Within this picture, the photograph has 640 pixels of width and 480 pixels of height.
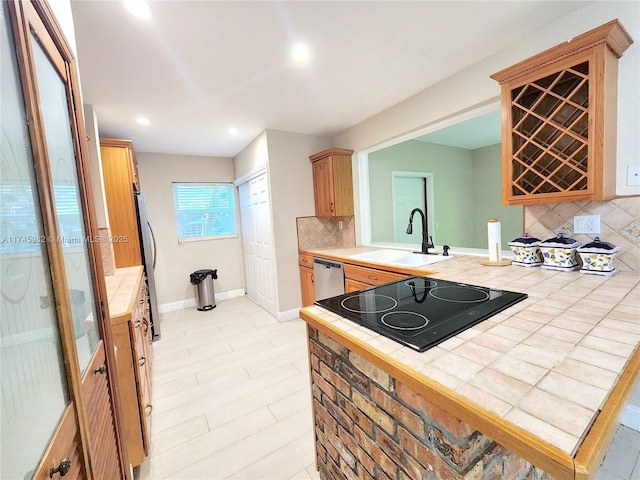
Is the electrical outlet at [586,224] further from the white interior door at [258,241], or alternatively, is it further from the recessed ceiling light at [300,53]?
the white interior door at [258,241]

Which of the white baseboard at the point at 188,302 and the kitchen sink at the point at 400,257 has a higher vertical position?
the kitchen sink at the point at 400,257

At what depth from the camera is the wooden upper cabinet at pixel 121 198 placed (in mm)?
2809

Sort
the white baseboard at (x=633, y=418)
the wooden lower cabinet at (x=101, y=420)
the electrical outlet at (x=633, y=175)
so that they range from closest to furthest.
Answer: the wooden lower cabinet at (x=101, y=420)
the electrical outlet at (x=633, y=175)
the white baseboard at (x=633, y=418)

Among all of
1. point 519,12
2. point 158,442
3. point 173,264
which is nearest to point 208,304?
point 173,264

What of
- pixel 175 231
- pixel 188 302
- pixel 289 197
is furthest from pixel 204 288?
pixel 289 197

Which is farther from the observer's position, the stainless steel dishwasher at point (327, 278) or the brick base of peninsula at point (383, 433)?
the stainless steel dishwasher at point (327, 278)

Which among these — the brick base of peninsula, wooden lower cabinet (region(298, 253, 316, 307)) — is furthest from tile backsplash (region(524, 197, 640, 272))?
wooden lower cabinet (region(298, 253, 316, 307))

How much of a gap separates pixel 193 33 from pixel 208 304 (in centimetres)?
355

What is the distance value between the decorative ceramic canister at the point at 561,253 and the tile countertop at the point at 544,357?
38 cm

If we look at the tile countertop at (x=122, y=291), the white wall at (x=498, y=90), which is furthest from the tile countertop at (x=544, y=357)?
the tile countertop at (x=122, y=291)

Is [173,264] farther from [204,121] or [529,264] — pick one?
[529,264]

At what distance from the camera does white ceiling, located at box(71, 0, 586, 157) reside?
1523 mm

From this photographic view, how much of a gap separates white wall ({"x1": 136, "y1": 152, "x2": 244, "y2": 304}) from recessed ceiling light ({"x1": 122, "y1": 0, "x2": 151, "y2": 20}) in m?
3.10

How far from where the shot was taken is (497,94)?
2033 mm
